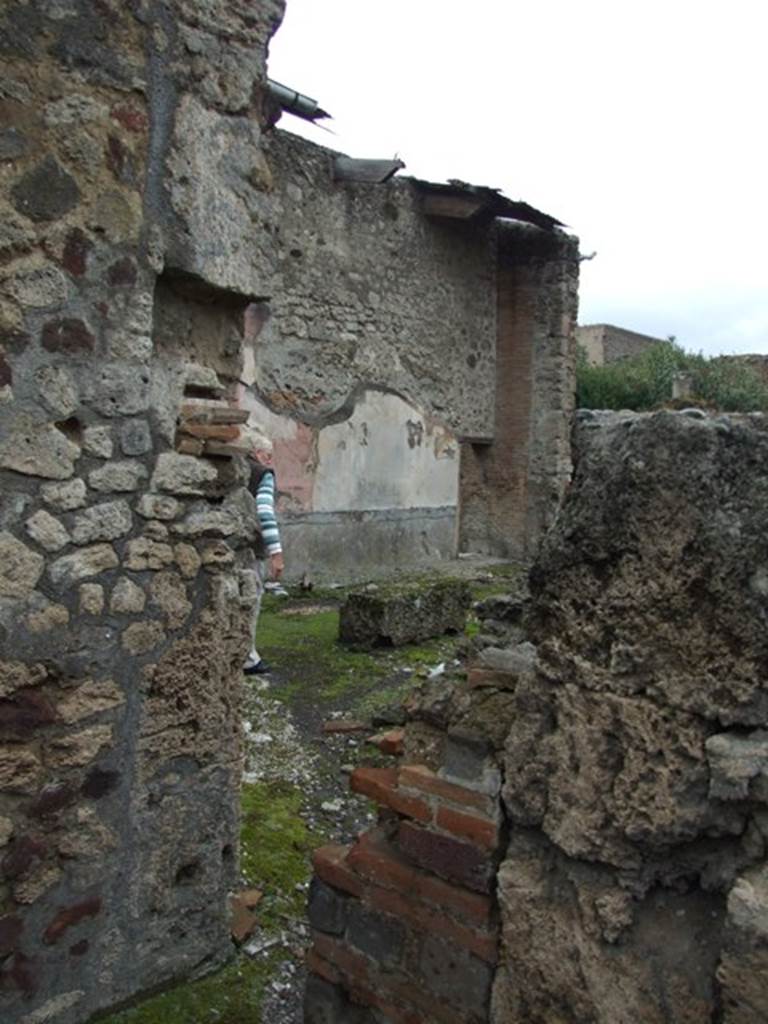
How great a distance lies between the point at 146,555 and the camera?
2391 mm

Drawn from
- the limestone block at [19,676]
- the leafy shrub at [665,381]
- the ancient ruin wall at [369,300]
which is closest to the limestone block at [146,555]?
the limestone block at [19,676]

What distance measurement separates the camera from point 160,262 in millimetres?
2336

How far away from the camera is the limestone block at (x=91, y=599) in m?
2.27

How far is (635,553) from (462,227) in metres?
10.5

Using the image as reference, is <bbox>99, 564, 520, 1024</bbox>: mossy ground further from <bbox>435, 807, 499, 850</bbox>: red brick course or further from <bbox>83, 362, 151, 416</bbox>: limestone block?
<bbox>83, 362, 151, 416</bbox>: limestone block

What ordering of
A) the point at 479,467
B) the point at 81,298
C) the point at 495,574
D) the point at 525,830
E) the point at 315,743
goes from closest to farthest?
the point at 525,830 → the point at 81,298 → the point at 315,743 → the point at 495,574 → the point at 479,467

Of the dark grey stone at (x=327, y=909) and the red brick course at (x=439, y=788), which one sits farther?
the dark grey stone at (x=327, y=909)

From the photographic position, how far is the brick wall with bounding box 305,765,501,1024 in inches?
74.3

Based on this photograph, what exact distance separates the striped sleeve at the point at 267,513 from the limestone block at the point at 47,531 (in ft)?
9.65

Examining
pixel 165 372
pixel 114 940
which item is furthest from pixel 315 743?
pixel 165 372

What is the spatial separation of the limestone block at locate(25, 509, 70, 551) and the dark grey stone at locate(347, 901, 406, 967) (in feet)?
3.75

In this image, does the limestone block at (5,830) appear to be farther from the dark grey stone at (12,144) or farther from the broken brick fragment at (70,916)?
the dark grey stone at (12,144)

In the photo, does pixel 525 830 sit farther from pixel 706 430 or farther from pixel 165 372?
pixel 165 372

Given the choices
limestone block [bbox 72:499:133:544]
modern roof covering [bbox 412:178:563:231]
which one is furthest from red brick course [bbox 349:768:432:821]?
modern roof covering [bbox 412:178:563:231]
